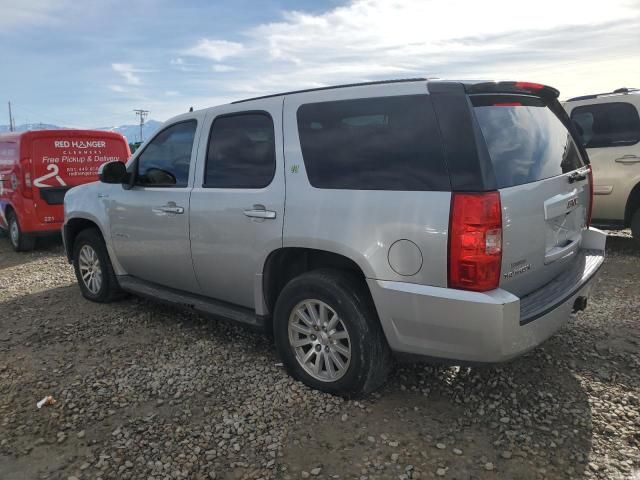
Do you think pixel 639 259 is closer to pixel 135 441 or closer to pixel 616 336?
pixel 616 336

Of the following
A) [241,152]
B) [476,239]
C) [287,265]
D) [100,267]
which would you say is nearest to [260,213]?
[287,265]

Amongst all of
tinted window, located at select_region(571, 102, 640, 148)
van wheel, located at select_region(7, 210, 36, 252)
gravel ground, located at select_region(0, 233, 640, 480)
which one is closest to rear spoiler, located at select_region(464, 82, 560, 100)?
gravel ground, located at select_region(0, 233, 640, 480)

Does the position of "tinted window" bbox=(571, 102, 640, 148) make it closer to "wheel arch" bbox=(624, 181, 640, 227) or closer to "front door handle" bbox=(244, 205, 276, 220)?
"wheel arch" bbox=(624, 181, 640, 227)

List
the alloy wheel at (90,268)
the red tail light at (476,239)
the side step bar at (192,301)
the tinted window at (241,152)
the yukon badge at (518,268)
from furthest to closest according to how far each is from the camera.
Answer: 1. the alloy wheel at (90,268)
2. the side step bar at (192,301)
3. the tinted window at (241,152)
4. the yukon badge at (518,268)
5. the red tail light at (476,239)

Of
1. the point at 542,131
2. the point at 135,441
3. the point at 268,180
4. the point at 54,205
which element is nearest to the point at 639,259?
the point at 542,131

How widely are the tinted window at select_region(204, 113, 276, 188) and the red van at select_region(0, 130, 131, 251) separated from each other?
5341 mm

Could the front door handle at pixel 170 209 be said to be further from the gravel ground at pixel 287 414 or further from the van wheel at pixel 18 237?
the van wheel at pixel 18 237

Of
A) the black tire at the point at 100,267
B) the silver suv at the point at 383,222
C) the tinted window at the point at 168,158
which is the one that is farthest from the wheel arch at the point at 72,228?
the silver suv at the point at 383,222

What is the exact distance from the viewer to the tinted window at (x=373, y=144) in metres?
2.77

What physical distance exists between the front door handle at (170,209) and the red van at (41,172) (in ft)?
15.8

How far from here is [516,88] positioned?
121 inches

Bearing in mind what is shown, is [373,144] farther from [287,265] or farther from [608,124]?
[608,124]

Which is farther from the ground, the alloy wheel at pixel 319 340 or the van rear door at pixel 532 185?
the van rear door at pixel 532 185

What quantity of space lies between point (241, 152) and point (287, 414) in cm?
180
